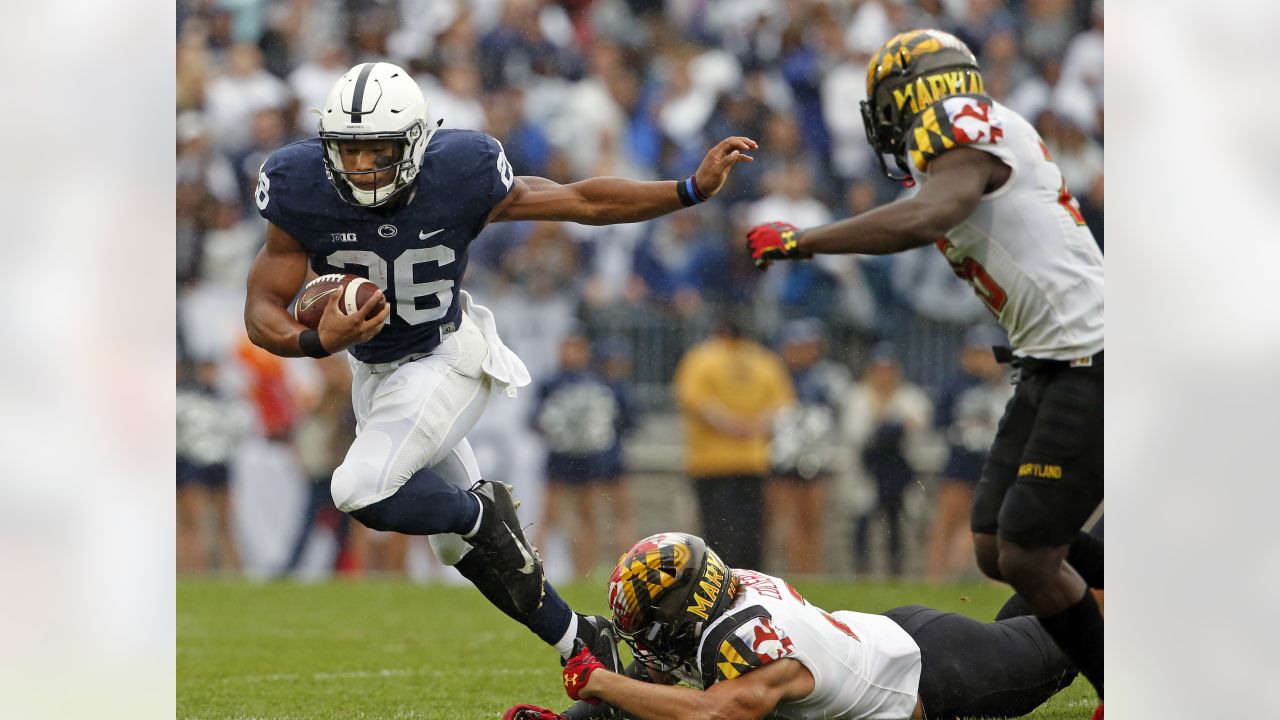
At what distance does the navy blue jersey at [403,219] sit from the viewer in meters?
4.42

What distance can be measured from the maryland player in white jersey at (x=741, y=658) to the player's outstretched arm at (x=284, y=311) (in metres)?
0.98

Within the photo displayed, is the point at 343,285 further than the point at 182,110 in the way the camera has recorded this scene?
No

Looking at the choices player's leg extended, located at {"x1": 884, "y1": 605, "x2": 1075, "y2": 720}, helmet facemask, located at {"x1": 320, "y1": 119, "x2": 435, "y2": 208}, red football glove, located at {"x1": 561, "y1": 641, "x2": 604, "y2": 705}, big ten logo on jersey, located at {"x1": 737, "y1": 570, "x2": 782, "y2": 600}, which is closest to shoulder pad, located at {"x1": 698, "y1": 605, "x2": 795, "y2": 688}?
big ten logo on jersey, located at {"x1": 737, "y1": 570, "x2": 782, "y2": 600}

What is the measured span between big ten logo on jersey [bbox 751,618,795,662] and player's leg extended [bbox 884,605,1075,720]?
65 cm

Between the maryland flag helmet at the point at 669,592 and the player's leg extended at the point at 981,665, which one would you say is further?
the player's leg extended at the point at 981,665

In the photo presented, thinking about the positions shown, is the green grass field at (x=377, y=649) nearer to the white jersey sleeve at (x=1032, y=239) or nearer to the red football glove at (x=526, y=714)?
the red football glove at (x=526, y=714)

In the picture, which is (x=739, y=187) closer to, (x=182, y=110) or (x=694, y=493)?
(x=694, y=493)

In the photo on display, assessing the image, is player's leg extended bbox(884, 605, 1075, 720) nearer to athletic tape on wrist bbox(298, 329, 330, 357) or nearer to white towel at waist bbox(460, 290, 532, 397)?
white towel at waist bbox(460, 290, 532, 397)

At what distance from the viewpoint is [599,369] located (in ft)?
30.2

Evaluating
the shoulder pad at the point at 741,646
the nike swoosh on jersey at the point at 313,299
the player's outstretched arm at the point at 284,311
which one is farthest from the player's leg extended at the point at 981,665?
the nike swoosh on jersey at the point at 313,299

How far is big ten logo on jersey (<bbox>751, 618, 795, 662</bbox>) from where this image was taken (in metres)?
3.83

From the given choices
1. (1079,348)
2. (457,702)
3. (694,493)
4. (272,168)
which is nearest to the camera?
(1079,348)

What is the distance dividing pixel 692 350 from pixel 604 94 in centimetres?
177
